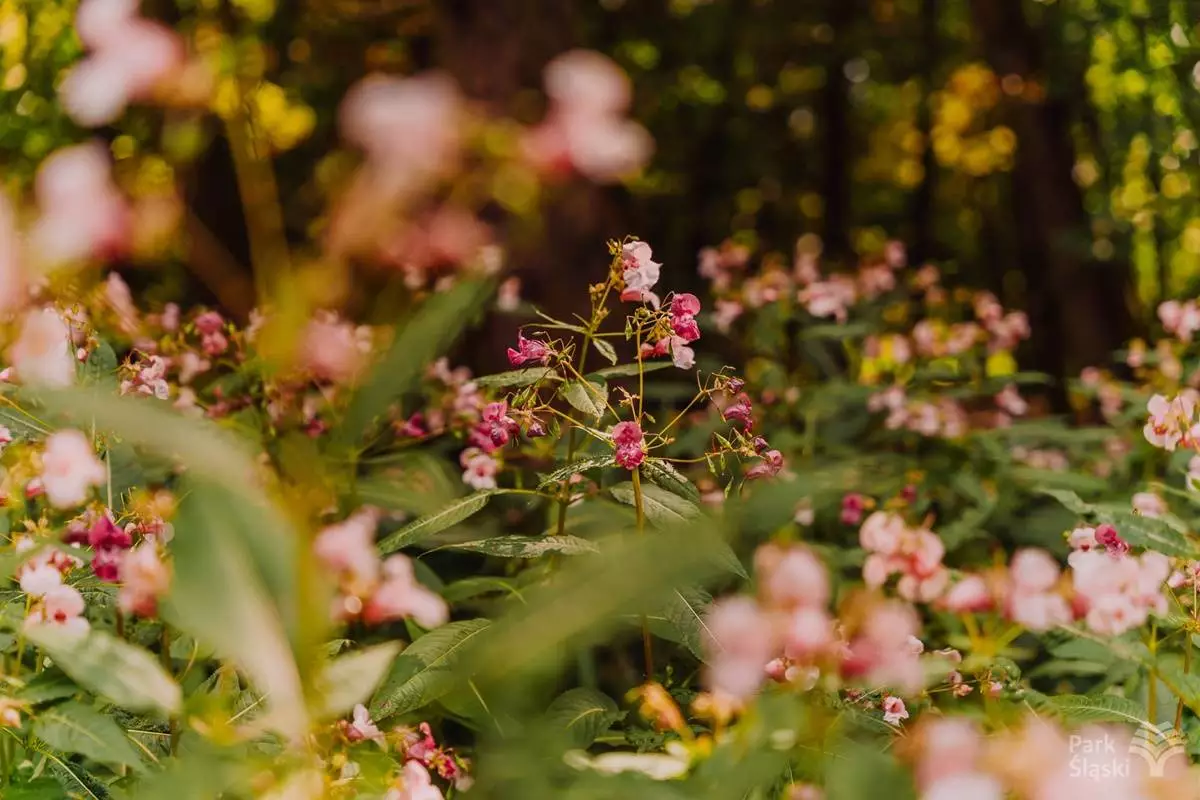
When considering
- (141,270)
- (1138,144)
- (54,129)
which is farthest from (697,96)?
(54,129)

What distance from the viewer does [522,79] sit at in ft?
12.1

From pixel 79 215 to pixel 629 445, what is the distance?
732 millimetres

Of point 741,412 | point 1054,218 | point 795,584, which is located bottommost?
point 1054,218

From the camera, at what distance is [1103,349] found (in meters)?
4.80

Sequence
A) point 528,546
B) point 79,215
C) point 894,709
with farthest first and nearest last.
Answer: point 528,546 < point 894,709 < point 79,215

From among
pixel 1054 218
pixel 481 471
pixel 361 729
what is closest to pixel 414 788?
pixel 361 729

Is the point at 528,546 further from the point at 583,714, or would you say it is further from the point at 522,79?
the point at 522,79

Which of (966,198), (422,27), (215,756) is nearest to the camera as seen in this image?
(215,756)

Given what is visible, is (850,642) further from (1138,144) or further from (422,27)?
(422,27)

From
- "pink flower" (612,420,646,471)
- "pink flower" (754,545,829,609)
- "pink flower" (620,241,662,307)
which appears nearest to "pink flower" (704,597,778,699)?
"pink flower" (754,545,829,609)

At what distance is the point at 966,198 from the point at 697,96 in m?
4.45

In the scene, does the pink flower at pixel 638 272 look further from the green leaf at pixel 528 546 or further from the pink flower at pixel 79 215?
the pink flower at pixel 79 215

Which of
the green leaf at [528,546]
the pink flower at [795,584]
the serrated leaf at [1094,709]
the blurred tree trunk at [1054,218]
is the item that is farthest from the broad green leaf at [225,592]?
the blurred tree trunk at [1054,218]

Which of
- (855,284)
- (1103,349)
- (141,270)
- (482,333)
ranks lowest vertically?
(141,270)
